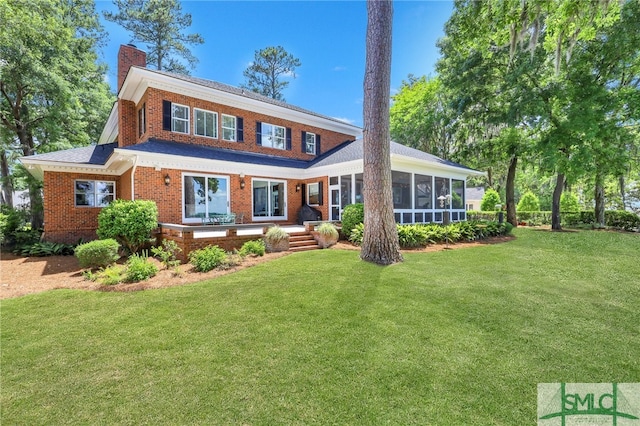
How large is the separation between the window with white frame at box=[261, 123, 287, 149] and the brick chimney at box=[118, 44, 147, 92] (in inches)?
274

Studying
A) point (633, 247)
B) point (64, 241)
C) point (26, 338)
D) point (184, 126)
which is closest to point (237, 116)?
point (184, 126)

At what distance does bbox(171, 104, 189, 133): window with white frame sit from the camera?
12.6 meters

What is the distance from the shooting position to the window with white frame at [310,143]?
1745 centimetres

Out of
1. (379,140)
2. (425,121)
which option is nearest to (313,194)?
(379,140)

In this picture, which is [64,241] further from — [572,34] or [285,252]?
[572,34]

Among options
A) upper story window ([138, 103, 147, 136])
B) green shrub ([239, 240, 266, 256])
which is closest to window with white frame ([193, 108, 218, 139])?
upper story window ([138, 103, 147, 136])

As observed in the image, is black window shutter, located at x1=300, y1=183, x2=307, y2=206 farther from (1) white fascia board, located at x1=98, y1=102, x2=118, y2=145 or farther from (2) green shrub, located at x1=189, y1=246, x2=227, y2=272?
(1) white fascia board, located at x1=98, y1=102, x2=118, y2=145

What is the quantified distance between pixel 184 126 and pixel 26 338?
10.9m

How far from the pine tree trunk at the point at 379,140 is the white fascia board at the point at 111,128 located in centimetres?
1353

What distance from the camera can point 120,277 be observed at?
666 cm

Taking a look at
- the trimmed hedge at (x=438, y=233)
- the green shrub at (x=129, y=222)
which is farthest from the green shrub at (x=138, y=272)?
the trimmed hedge at (x=438, y=233)

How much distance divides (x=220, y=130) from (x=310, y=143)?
18.7 ft

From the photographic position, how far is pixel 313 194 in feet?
49.9
